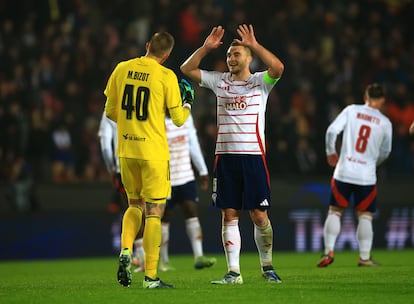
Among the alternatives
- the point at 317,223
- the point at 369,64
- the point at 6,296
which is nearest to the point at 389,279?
the point at 6,296

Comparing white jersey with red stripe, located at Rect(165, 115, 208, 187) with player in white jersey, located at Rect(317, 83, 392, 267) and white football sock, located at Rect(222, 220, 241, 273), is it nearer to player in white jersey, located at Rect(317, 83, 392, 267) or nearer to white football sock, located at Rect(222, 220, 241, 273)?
player in white jersey, located at Rect(317, 83, 392, 267)

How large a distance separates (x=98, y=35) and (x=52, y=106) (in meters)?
2.50

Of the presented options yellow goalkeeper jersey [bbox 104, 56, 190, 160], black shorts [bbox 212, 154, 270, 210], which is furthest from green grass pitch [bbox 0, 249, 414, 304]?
yellow goalkeeper jersey [bbox 104, 56, 190, 160]

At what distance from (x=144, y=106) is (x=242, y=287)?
1.98 metres

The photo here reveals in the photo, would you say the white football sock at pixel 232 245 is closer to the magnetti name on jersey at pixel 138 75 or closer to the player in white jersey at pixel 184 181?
the magnetti name on jersey at pixel 138 75

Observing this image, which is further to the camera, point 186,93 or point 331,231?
point 331,231

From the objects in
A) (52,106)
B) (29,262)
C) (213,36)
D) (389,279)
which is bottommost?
(29,262)

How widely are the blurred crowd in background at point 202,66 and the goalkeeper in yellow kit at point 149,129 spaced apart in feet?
29.1

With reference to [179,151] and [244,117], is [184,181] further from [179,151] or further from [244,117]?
[244,117]

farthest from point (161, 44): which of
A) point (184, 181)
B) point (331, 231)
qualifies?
point (331, 231)

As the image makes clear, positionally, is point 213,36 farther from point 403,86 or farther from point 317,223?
point 403,86

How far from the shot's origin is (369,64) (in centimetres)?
2283

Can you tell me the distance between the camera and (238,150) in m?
10.1

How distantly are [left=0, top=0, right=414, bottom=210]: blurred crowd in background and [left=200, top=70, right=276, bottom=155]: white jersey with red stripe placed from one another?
340 inches
